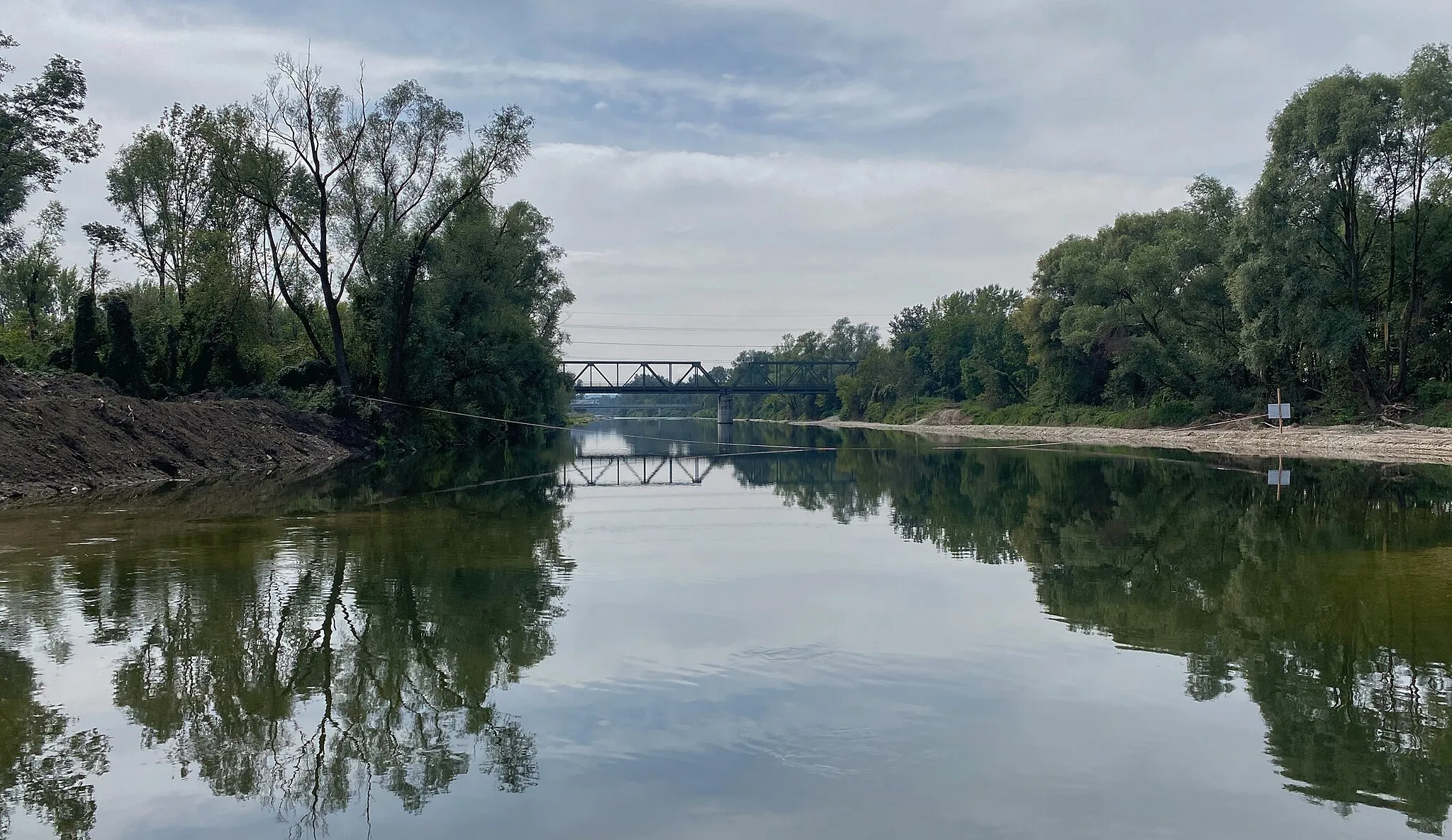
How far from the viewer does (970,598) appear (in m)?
11.8

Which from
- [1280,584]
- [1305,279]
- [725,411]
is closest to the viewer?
[1280,584]

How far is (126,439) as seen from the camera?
28109 mm

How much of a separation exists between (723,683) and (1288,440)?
47.5 m

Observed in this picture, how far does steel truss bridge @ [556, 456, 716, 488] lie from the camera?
109 feet

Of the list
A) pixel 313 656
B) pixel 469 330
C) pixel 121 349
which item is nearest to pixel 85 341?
pixel 121 349

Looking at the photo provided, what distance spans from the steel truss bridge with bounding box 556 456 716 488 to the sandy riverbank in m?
23.2

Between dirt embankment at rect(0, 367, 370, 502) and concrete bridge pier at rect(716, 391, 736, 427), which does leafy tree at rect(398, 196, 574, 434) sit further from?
concrete bridge pier at rect(716, 391, 736, 427)

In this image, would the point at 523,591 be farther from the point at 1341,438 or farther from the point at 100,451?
the point at 1341,438

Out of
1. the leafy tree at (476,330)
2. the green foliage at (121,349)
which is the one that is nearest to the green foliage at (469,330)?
the leafy tree at (476,330)

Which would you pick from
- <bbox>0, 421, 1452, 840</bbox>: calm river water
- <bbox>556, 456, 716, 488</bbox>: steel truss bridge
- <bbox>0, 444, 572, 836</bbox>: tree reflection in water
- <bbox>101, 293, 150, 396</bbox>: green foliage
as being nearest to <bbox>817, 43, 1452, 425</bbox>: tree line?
<bbox>556, 456, 716, 488</bbox>: steel truss bridge

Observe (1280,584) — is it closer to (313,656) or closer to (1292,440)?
(313,656)

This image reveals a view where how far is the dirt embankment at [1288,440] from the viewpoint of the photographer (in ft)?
127

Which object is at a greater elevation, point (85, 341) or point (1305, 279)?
point (1305, 279)

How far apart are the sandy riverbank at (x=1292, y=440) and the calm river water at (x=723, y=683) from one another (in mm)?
24771
